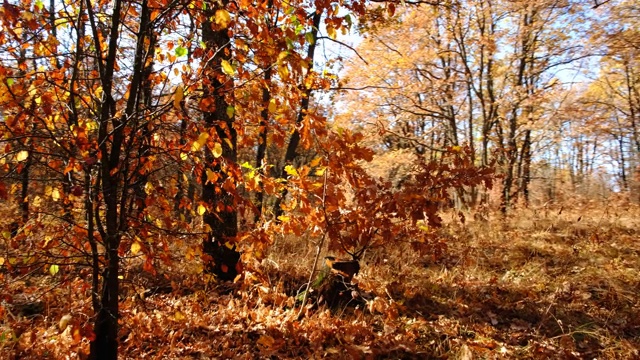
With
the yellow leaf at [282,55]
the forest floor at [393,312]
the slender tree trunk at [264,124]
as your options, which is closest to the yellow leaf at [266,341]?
the forest floor at [393,312]

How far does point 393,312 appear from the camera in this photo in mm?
3623

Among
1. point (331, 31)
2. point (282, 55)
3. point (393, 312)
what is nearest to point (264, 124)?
point (331, 31)

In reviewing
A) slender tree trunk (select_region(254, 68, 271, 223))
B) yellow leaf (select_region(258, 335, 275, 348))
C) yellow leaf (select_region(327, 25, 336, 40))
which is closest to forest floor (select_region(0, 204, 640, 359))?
yellow leaf (select_region(258, 335, 275, 348))

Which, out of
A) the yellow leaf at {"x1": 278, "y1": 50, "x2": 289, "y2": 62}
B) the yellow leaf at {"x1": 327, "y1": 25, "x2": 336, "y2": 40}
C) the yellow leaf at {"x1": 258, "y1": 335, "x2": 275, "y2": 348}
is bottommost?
the yellow leaf at {"x1": 258, "y1": 335, "x2": 275, "y2": 348}

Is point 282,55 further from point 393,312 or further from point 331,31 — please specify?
point 393,312

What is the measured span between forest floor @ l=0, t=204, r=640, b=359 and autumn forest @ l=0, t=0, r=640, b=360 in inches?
1.1

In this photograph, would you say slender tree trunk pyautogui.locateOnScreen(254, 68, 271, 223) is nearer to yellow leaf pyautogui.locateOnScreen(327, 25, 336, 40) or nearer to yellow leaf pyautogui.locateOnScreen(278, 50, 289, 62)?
yellow leaf pyautogui.locateOnScreen(278, 50, 289, 62)

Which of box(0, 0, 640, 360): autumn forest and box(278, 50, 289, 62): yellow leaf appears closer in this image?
box(278, 50, 289, 62): yellow leaf

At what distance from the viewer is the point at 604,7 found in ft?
27.2

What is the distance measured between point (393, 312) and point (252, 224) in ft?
10.2

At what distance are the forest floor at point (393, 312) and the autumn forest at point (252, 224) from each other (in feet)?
0.10

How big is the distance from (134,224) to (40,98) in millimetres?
1105

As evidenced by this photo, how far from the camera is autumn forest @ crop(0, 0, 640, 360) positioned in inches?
104

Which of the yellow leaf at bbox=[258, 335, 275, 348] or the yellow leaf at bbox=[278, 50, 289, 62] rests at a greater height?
the yellow leaf at bbox=[278, 50, 289, 62]
